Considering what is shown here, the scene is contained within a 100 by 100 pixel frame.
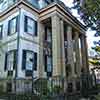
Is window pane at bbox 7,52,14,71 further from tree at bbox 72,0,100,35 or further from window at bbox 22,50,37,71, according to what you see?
tree at bbox 72,0,100,35

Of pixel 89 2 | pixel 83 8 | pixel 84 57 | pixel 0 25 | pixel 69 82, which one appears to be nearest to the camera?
pixel 89 2

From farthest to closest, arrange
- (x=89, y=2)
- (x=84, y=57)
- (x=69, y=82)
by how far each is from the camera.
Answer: (x=84, y=57), (x=69, y=82), (x=89, y=2)

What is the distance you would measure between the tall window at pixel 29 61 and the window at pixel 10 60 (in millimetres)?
1068

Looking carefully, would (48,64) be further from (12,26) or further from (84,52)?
(84,52)

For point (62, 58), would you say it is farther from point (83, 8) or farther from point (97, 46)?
point (83, 8)

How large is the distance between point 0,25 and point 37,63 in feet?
23.3


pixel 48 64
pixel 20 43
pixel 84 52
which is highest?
pixel 20 43

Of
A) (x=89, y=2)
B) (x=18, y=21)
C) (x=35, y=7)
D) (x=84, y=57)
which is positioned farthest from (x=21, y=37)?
(x=84, y=57)

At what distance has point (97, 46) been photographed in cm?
1504

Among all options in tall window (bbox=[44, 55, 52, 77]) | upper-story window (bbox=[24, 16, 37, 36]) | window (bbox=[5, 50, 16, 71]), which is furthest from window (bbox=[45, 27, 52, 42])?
window (bbox=[5, 50, 16, 71])

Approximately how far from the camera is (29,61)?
17531 millimetres

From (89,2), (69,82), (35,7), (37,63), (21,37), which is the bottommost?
(69,82)

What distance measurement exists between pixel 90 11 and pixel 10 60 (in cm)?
954

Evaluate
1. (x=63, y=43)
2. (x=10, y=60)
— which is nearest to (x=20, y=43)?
(x=10, y=60)
